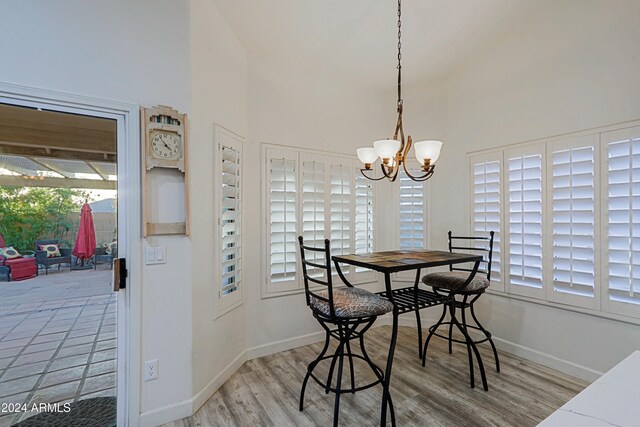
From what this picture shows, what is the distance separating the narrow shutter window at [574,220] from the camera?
248 cm

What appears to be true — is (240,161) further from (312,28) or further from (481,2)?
(481,2)

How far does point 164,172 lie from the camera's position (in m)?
2.04

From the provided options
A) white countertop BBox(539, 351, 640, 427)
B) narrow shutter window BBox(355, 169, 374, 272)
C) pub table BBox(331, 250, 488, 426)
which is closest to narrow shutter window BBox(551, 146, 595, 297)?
pub table BBox(331, 250, 488, 426)

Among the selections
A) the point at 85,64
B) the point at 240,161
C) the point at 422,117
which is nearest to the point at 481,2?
the point at 422,117

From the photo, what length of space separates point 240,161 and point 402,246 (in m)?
2.26

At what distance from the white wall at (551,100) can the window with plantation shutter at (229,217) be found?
8.28 ft

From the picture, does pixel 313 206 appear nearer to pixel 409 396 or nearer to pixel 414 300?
pixel 414 300

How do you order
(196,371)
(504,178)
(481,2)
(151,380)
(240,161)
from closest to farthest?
1. (151,380)
2. (196,371)
3. (481,2)
4. (240,161)
5. (504,178)

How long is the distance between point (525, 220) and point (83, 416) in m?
3.93

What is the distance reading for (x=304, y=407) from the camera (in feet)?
7.09

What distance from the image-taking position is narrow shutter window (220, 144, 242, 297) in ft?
8.23

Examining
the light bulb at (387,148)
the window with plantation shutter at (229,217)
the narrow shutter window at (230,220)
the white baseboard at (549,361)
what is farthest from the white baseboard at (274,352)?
the light bulb at (387,148)

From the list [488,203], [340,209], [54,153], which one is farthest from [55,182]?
[488,203]

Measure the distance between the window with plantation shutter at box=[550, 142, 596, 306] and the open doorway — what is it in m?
3.57
